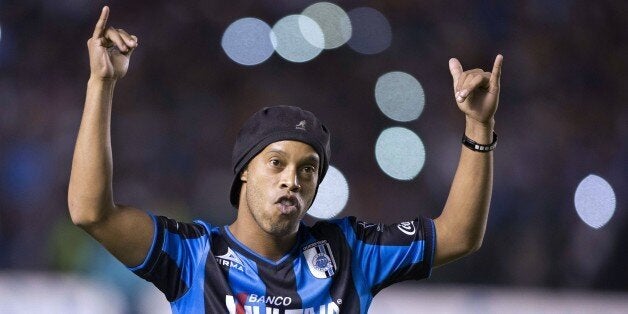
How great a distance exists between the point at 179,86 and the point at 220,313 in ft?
10.8

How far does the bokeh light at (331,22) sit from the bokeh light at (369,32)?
0.05m

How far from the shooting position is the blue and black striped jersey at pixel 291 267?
2.68 meters

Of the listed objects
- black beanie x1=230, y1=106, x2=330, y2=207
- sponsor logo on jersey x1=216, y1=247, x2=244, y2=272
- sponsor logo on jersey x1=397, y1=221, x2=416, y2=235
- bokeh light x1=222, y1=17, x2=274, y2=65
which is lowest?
sponsor logo on jersey x1=216, y1=247, x2=244, y2=272

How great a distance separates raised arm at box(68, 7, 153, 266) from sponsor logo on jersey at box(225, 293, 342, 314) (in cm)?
41

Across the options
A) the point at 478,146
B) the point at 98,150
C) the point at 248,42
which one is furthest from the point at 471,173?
the point at 248,42

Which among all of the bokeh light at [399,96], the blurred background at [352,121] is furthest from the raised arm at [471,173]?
the bokeh light at [399,96]

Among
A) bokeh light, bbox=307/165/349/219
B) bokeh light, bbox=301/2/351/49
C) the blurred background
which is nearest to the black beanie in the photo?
the blurred background

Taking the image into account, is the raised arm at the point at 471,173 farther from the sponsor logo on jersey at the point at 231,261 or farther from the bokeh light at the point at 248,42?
the bokeh light at the point at 248,42

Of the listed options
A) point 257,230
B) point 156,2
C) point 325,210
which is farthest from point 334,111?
point 257,230

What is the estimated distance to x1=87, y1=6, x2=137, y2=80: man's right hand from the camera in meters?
2.46

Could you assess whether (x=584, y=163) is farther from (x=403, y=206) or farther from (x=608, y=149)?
(x=403, y=206)

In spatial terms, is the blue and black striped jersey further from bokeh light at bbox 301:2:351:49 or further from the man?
bokeh light at bbox 301:2:351:49

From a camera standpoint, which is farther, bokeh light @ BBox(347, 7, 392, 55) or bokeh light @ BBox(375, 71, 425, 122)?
bokeh light @ BBox(347, 7, 392, 55)

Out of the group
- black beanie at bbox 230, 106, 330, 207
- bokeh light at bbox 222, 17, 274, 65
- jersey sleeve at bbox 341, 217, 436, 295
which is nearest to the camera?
black beanie at bbox 230, 106, 330, 207
